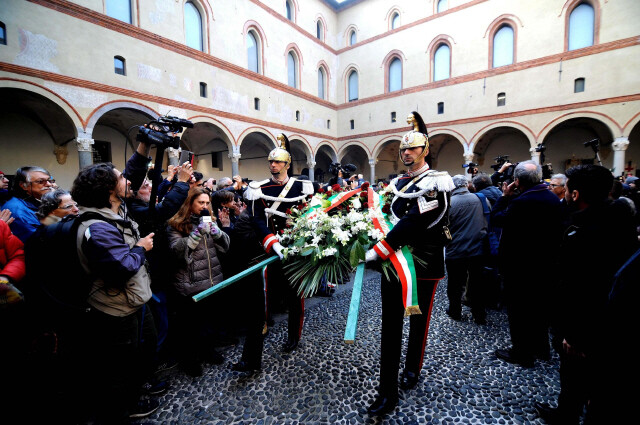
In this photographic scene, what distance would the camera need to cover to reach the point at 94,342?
6.58ft

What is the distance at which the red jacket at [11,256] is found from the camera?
2.10 metres

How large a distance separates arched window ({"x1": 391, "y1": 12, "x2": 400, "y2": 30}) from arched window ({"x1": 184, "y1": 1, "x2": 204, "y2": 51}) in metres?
11.6

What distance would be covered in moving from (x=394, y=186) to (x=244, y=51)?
14.8 m

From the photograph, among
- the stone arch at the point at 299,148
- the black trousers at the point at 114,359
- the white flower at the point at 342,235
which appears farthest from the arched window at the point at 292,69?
the black trousers at the point at 114,359

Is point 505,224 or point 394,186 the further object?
point 505,224

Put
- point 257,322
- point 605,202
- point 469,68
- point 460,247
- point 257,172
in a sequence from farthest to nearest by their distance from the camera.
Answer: point 257,172 < point 469,68 < point 460,247 < point 257,322 < point 605,202

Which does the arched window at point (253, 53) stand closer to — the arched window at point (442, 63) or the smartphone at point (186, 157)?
the arched window at point (442, 63)

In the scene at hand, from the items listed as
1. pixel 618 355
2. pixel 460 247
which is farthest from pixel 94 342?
pixel 460 247

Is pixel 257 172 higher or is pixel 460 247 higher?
pixel 257 172

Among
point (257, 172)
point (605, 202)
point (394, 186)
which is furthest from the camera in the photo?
point (257, 172)

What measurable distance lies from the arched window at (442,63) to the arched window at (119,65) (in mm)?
15311

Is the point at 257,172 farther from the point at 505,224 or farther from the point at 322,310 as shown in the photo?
the point at 505,224

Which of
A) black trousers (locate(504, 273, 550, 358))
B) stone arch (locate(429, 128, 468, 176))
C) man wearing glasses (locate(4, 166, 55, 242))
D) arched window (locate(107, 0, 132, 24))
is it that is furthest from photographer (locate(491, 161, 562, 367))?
stone arch (locate(429, 128, 468, 176))

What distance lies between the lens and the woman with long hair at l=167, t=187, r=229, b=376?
2885 millimetres
